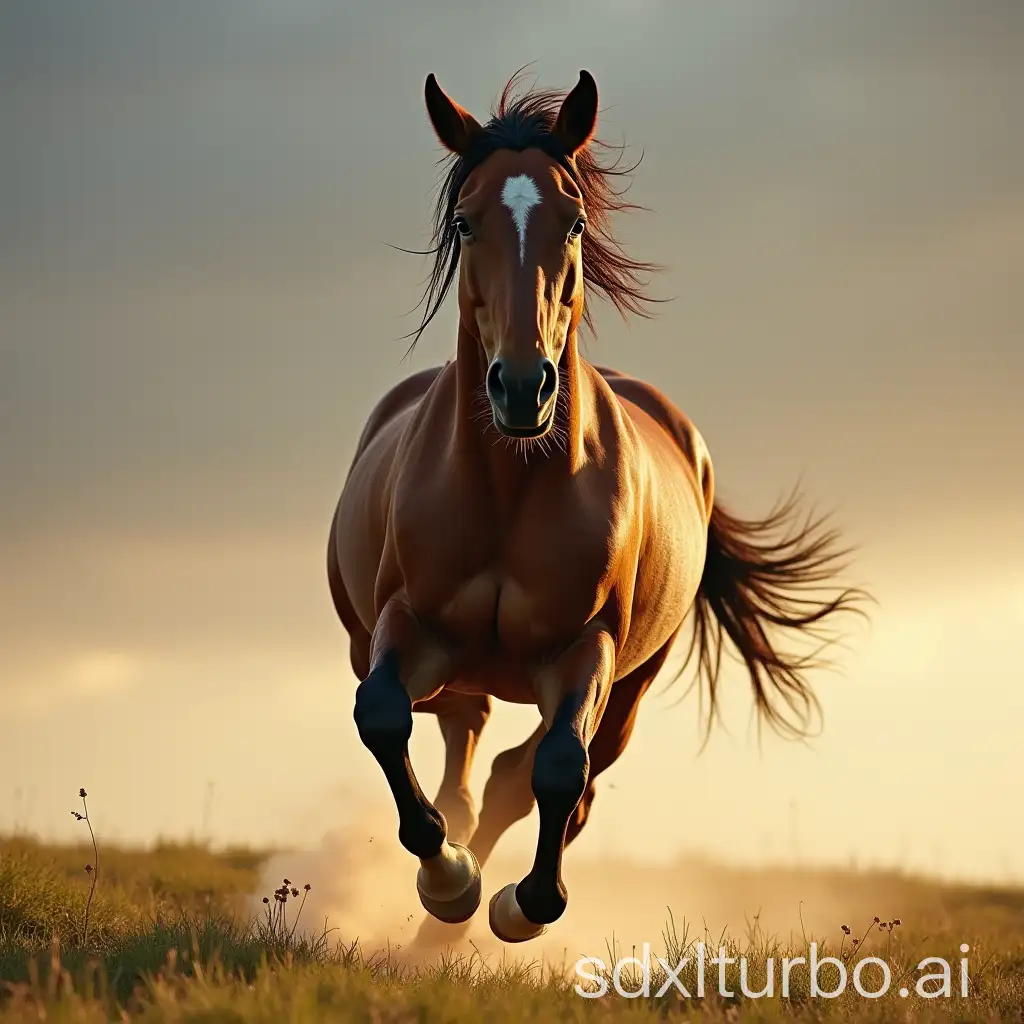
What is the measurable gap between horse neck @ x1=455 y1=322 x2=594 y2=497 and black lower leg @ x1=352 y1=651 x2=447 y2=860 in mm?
844

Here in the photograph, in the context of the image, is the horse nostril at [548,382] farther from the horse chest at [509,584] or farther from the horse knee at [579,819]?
the horse knee at [579,819]

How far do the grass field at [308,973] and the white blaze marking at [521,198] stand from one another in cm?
233

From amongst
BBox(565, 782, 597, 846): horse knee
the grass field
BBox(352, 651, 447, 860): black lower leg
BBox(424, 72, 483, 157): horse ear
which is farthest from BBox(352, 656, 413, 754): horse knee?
BBox(424, 72, 483, 157): horse ear

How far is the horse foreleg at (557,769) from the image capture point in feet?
15.9

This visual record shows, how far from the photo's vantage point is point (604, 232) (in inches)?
231

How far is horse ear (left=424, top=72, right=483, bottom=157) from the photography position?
206 inches

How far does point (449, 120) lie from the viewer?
524cm

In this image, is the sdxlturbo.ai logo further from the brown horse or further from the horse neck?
the horse neck

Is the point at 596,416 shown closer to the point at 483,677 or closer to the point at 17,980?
the point at 483,677

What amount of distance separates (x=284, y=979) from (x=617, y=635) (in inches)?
80.7

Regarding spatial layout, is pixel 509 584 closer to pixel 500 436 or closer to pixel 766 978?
pixel 500 436

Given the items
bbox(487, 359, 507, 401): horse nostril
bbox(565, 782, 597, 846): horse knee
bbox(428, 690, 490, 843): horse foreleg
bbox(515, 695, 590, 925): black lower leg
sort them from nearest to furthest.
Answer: bbox(487, 359, 507, 401): horse nostril, bbox(515, 695, 590, 925): black lower leg, bbox(565, 782, 597, 846): horse knee, bbox(428, 690, 490, 843): horse foreleg

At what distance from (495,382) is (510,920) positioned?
191cm

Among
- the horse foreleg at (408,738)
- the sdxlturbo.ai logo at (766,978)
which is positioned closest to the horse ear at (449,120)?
the horse foreleg at (408,738)
